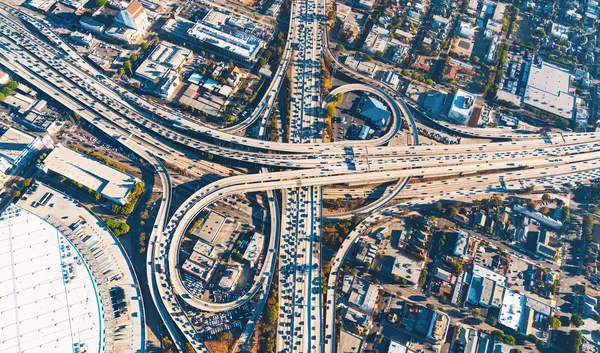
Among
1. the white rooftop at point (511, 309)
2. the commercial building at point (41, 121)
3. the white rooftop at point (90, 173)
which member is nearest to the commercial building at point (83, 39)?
the commercial building at point (41, 121)

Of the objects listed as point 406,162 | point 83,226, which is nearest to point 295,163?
point 406,162

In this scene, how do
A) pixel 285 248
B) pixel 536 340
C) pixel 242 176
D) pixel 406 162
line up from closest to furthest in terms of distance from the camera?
pixel 536 340, pixel 285 248, pixel 242 176, pixel 406 162

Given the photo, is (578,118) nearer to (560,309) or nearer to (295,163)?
(560,309)

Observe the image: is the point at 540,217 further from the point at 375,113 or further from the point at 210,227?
the point at 210,227

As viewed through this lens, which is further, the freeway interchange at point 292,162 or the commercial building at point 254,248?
the commercial building at point 254,248

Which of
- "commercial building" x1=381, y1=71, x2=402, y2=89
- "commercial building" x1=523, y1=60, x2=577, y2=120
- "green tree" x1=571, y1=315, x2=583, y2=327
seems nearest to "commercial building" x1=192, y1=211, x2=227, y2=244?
"commercial building" x1=381, y1=71, x2=402, y2=89

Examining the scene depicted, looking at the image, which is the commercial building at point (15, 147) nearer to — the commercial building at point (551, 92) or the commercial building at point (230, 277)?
the commercial building at point (230, 277)

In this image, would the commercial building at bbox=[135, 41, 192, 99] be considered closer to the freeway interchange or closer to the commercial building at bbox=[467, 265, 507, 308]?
the freeway interchange
